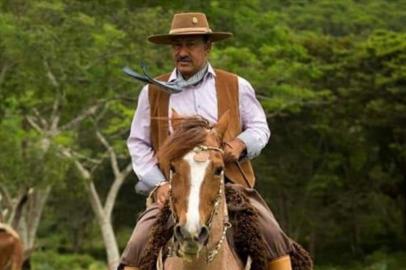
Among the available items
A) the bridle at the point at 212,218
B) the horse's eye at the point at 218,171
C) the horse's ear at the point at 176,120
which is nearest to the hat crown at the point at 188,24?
the horse's ear at the point at 176,120

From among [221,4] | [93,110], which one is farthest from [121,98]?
[221,4]

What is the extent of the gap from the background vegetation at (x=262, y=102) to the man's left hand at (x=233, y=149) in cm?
701

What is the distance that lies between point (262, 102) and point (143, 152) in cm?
2065

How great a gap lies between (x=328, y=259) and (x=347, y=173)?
11.3 feet

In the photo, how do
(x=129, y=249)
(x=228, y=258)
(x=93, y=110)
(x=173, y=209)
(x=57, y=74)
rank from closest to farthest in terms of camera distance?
(x=173, y=209)
(x=228, y=258)
(x=129, y=249)
(x=57, y=74)
(x=93, y=110)

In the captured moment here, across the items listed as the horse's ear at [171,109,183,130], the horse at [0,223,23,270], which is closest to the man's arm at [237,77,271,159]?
the horse's ear at [171,109,183,130]

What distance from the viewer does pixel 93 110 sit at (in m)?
25.5

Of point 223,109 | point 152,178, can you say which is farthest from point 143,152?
point 223,109

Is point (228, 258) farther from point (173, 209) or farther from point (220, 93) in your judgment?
point (220, 93)

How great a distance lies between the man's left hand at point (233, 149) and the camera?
6059 mm

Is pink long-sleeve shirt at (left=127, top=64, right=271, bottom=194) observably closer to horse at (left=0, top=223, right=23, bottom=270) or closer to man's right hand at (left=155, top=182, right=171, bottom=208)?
man's right hand at (left=155, top=182, right=171, bottom=208)

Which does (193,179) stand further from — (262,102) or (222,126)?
(262,102)

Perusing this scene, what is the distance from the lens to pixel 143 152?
260 inches

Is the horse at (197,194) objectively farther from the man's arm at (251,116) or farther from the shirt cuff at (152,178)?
the man's arm at (251,116)
